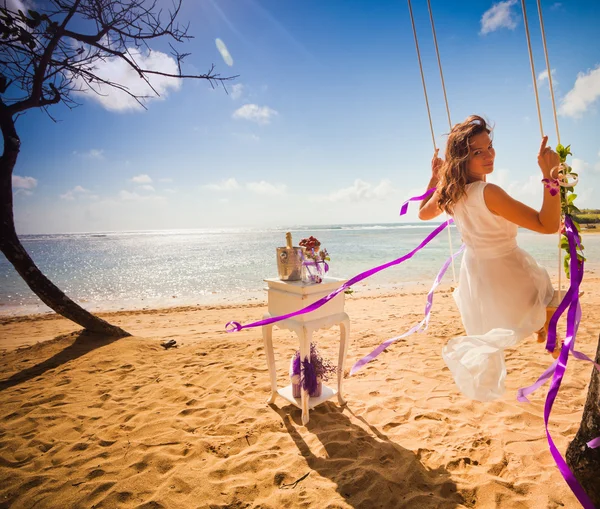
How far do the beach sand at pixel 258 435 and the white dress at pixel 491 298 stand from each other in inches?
34.0

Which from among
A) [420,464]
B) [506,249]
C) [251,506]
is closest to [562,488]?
[420,464]

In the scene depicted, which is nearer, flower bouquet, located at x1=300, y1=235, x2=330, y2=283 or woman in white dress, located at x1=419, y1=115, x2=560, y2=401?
woman in white dress, located at x1=419, y1=115, x2=560, y2=401

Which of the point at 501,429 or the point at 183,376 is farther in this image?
the point at 183,376

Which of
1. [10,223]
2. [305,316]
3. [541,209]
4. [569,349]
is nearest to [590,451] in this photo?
[569,349]

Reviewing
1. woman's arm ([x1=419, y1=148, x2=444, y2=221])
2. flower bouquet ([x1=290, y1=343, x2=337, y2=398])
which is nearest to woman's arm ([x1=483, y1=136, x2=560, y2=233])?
woman's arm ([x1=419, y1=148, x2=444, y2=221])

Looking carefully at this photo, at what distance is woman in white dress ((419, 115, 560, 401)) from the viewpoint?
158 centimetres

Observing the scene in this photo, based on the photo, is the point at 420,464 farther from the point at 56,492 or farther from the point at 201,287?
the point at 201,287

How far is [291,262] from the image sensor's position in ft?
9.07

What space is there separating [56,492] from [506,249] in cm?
305

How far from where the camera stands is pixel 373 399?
315 centimetres

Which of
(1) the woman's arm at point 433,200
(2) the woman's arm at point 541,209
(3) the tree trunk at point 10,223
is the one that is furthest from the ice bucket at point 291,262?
(3) the tree trunk at point 10,223

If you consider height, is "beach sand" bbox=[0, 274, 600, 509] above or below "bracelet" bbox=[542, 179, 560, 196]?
below

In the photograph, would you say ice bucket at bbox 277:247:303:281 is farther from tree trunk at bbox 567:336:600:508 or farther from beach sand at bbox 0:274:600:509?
tree trunk at bbox 567:336:600:508

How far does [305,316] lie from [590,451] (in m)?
1.74
